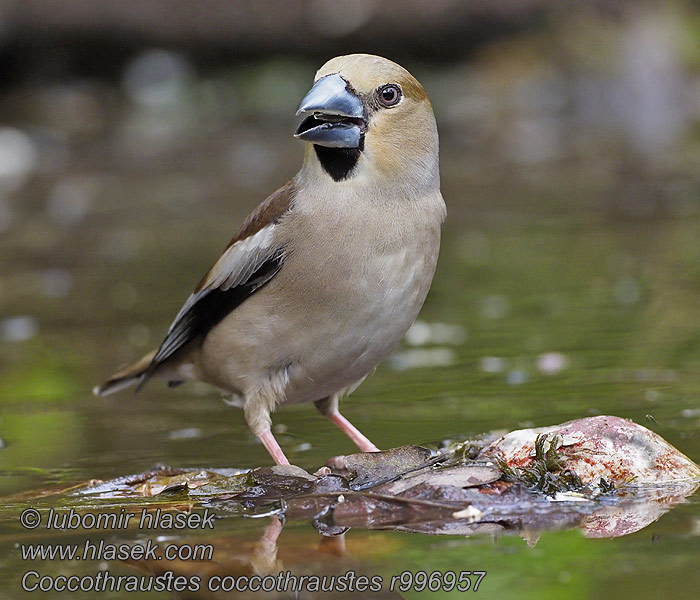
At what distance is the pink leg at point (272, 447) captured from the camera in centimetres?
486

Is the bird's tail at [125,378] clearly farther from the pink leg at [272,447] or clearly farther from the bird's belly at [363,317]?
the bird's belly at [363,317]

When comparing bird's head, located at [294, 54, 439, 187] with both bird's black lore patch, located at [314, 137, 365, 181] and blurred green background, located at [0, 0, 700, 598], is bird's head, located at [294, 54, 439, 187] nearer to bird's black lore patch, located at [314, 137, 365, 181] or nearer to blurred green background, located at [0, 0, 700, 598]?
bird's black lore patch, located at [314, 137, 365, 181]

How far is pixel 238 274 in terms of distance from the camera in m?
5.14

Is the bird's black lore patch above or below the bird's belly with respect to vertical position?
above

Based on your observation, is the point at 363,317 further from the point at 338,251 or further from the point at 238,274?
the point at 238,274

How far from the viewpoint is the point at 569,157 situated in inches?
559

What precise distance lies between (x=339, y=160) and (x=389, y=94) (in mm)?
348

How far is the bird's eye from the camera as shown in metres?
4.85

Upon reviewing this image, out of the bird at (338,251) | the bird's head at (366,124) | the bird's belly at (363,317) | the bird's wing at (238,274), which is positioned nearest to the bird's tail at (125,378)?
the bird's wing at (238,274)

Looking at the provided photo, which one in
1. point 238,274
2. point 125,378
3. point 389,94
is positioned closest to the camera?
point 389,94

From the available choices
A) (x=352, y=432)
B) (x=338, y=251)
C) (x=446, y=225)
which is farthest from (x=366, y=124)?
(x=446, y=225)

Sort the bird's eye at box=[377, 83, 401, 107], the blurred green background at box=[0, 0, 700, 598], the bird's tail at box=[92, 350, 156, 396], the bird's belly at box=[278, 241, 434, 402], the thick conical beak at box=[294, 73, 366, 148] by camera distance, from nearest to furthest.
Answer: the thick conical beak at box=[294, 73, 366, 148] → the bird's belly at box=[278, 241, 434, 402] → the bird's eye at box=[377, 83, 401, 107] → the blurred green background at box=[0, 0, 700, 598] → the bird's tail at box=[92, 350, 156, 396]

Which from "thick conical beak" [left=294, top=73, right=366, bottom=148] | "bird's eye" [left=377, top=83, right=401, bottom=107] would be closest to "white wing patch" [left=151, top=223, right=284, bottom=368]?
"thick conical beak" [left=294, top=73, right=366, bottom=148]

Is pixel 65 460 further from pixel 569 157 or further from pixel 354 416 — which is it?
pixel 569 157
